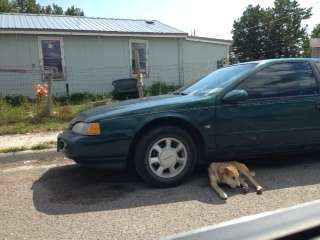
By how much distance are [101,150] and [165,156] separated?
72cm

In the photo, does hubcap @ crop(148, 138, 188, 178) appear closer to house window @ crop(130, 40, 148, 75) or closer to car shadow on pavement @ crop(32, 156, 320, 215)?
car shadow on pavement @ crop(32, 156, 320, 215)

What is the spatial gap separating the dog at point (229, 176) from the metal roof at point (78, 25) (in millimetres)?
12367

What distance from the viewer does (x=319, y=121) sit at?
5598 mm

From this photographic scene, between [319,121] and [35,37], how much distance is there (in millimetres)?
12713

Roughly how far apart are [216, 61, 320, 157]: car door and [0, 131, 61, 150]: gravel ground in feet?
12.4

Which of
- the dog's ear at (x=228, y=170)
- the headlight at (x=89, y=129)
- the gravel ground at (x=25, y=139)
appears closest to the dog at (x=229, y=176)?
the dog's ear at (x=228, y=170)

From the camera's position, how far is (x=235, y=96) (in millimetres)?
5211

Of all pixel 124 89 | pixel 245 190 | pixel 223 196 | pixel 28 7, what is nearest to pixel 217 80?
pixel 245 190

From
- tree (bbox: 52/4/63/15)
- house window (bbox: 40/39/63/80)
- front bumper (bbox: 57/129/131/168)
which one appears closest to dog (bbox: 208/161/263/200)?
front bumper (bbox: 57/129/131/168)

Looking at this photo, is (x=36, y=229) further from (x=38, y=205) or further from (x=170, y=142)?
(x=170, y=142)

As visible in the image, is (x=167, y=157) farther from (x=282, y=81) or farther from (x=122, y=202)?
(x=282, y=81)

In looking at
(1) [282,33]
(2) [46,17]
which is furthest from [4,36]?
(1) [282,33]

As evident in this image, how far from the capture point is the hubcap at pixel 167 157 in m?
4.98

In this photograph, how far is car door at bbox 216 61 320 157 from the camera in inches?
207
